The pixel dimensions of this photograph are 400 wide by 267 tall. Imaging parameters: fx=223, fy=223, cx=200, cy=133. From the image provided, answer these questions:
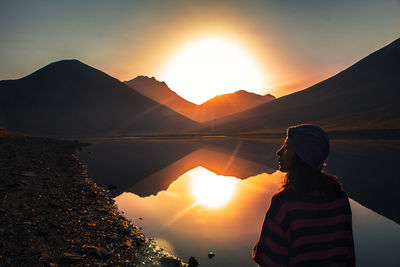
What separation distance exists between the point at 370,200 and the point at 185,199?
35.3ft

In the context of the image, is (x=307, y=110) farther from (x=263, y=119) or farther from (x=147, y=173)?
(x=147, y=173)

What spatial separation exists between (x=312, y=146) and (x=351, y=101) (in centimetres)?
17467

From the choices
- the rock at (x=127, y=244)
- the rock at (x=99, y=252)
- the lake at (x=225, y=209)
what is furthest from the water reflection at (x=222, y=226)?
the rock at (x=99, y=252)

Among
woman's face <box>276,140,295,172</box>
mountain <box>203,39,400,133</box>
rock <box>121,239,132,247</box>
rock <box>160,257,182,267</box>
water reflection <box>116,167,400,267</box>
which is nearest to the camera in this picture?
woman's face <box>276,140,295,172</box>

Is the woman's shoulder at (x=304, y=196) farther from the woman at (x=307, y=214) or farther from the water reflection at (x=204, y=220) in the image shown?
the water reflection at (x=204, y=220)

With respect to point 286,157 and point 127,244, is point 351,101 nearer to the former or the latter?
point 127,244

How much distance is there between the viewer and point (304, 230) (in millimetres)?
2389

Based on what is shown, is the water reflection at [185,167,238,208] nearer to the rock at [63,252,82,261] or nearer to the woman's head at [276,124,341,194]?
the rock at [63,252,82,261]

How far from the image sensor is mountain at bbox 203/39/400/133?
116 m

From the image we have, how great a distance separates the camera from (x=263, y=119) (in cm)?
16912

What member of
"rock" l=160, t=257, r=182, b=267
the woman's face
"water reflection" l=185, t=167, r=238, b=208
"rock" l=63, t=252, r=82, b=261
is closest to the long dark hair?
the woman's face

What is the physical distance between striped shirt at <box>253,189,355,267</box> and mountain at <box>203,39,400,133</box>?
120 m

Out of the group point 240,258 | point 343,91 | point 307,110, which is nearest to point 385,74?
point 343,91

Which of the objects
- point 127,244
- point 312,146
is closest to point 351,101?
point 127,244
